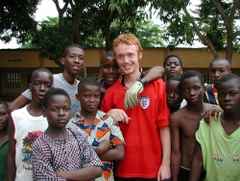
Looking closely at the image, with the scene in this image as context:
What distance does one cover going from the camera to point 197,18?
14.6 metres

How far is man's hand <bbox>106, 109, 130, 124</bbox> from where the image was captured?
3508 millimetres

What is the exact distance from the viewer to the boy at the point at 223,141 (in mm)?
3139

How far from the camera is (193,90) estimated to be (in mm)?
3656

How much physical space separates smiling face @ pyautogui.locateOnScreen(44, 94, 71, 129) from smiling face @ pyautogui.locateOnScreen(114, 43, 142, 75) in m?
0.61

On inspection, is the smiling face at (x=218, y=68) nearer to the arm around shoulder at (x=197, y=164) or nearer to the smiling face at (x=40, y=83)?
the arm around shoulder at (x=197, y=164)

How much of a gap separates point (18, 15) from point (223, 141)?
48.1 feet

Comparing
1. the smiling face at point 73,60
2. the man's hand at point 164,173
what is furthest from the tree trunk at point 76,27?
the man's hand at point 164,173

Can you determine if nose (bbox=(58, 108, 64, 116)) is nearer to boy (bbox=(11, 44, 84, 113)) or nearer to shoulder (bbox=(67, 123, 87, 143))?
shoulder (bbox=(67, 123, 87, 143))

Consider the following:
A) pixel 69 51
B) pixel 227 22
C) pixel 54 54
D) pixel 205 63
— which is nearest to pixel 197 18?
pixel 227 22

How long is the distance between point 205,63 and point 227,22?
7.99 m

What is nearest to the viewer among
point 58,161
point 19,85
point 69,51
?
point 58,161

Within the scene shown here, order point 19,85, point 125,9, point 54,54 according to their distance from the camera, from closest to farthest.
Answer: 1. point 125,9
2. point 54,54
3. point 19,85

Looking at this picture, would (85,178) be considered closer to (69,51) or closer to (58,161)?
(58,161)

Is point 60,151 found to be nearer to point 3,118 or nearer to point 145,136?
point 145,136
